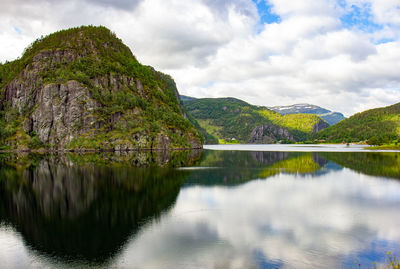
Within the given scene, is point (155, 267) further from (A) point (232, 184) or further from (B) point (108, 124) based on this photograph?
(B) point (108, 124)

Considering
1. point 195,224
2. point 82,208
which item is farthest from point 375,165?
point 82,208

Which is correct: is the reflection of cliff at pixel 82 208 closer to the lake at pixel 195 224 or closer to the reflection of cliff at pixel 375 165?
the lake at pixel 195 224

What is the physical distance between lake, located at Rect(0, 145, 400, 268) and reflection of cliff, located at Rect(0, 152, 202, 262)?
0.11m

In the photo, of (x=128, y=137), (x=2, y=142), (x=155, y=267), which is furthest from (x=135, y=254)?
(x=2, y=142)

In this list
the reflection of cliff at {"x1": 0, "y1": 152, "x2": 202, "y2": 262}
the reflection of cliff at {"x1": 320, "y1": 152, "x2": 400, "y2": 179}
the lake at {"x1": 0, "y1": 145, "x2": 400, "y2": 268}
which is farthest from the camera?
the reflection of cliff at {"x1": 320, "y1": 152, "x2": 400, "y2": 179}

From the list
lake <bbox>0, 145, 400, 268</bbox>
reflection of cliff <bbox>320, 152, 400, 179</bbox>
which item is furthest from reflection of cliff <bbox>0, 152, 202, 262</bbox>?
reflection of cliff <bbox>320, 152, 400, 179</bbox>

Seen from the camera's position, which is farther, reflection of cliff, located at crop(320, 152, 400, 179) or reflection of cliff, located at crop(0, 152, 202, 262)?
reflection of cliff, located at crop(320, 152, 400, 179)

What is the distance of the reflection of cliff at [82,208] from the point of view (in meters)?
25.1

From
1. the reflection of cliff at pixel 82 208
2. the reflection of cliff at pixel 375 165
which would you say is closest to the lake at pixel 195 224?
the reflection of cliff at pixel 82 208

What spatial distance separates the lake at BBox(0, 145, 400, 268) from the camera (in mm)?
22281

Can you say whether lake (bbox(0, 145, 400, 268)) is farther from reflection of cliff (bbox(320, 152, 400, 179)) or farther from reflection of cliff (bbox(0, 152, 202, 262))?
reflection of cliff (bbox(320, 152, 400, 179))

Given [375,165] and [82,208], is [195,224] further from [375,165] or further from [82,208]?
[375,165]

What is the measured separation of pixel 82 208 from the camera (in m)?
36.6

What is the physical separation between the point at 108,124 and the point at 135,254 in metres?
178
